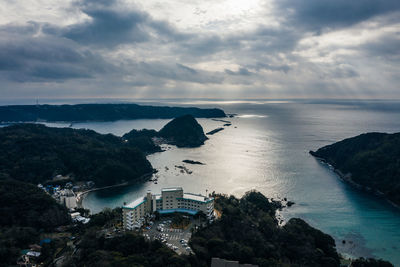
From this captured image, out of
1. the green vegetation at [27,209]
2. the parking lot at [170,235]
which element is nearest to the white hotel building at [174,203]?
the parking lot at [170,235]

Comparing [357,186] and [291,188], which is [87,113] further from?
Answer: [357,186]

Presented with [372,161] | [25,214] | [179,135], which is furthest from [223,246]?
[179,135]

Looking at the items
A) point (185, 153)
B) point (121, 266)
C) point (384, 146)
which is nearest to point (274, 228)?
point (121, 266)

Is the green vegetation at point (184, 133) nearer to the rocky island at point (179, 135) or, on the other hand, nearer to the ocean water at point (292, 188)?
the rocky island at point (179, 135)

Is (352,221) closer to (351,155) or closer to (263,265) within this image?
(263,265)

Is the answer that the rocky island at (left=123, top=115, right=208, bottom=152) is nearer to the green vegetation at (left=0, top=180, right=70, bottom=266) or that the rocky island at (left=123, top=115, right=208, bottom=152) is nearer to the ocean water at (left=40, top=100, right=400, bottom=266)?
the ocean water at (left=40, top=100, right=400, bottom=266)

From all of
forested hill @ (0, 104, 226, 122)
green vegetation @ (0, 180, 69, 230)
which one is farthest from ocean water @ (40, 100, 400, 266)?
forested hill @ (0, 104, 226, 122)
